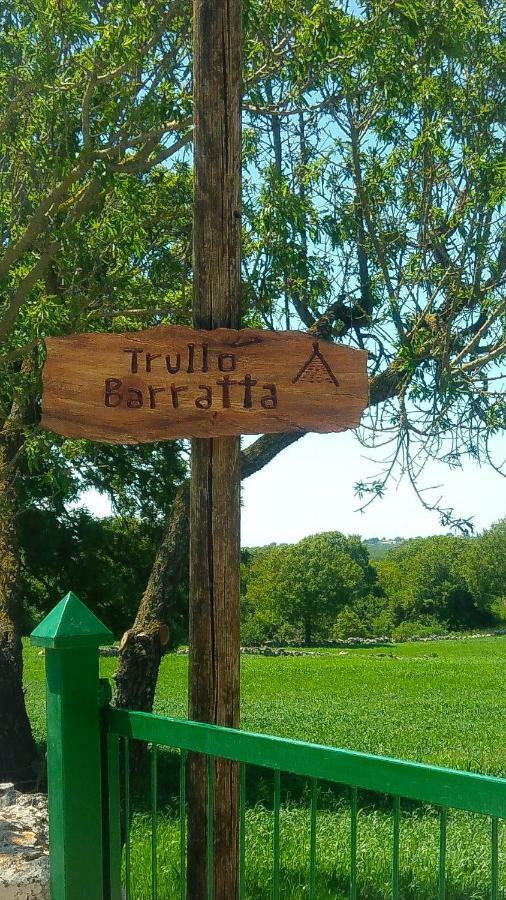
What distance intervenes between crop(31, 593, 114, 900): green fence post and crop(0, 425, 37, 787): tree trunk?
7.57 metres

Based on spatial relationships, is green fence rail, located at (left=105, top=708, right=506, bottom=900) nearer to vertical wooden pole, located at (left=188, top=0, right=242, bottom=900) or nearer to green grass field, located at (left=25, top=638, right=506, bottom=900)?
vertical wooden pole, located at (left=188, top=0, right=242, bottom=900)

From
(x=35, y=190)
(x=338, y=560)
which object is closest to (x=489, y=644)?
(x=338, y=560)

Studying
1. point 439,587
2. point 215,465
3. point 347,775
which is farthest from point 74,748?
point 439,587

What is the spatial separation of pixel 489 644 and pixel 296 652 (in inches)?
346

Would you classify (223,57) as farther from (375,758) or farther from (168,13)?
(168,13)

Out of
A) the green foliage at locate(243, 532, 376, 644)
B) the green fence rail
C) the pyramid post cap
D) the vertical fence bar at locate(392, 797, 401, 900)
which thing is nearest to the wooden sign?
the pyramid post cap

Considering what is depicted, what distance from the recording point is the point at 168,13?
6664 mm

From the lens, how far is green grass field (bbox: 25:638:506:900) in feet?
23.8

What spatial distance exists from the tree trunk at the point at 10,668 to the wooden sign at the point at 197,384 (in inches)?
297

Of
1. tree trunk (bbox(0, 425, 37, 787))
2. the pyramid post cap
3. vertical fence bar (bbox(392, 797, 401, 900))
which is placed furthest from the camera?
tree trunk (bbox(0, 425, 37, 787))

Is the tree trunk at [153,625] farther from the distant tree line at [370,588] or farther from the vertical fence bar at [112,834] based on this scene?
the distant tree line at [370,588]

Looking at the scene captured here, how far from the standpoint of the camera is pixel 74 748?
3.38m

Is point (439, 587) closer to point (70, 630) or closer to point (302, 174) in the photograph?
point (302, 174)

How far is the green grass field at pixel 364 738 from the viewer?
7.25m
